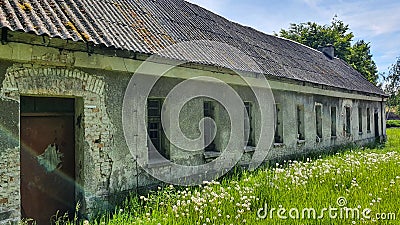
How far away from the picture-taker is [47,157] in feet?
22.5

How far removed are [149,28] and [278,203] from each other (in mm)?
4882

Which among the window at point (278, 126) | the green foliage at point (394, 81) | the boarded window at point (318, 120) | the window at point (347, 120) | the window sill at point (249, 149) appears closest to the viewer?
the window sill at point (249, 149)

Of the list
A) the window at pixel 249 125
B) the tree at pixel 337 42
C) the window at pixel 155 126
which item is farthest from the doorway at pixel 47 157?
the tree at pixel 337 42

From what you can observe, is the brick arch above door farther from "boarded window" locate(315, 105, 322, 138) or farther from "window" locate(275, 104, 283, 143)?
"boarded window" locate(315, 105, 322, 138)

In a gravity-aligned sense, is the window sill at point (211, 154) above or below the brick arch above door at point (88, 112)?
below

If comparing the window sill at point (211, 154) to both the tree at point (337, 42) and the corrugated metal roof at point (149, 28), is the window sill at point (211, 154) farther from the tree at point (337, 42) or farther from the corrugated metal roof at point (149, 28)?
the tree at point (337, 42)

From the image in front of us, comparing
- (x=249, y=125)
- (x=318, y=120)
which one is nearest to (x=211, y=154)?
(x=249, y=125)

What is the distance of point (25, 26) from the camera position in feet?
18.8

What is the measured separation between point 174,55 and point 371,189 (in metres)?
5.17

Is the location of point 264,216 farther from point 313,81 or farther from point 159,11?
point 313,81

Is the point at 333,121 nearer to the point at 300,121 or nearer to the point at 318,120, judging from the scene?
the point at 318,120

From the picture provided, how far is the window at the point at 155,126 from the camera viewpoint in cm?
857

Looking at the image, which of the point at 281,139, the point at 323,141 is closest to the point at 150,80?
the point at 281,139

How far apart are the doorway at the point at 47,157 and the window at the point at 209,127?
398cm
